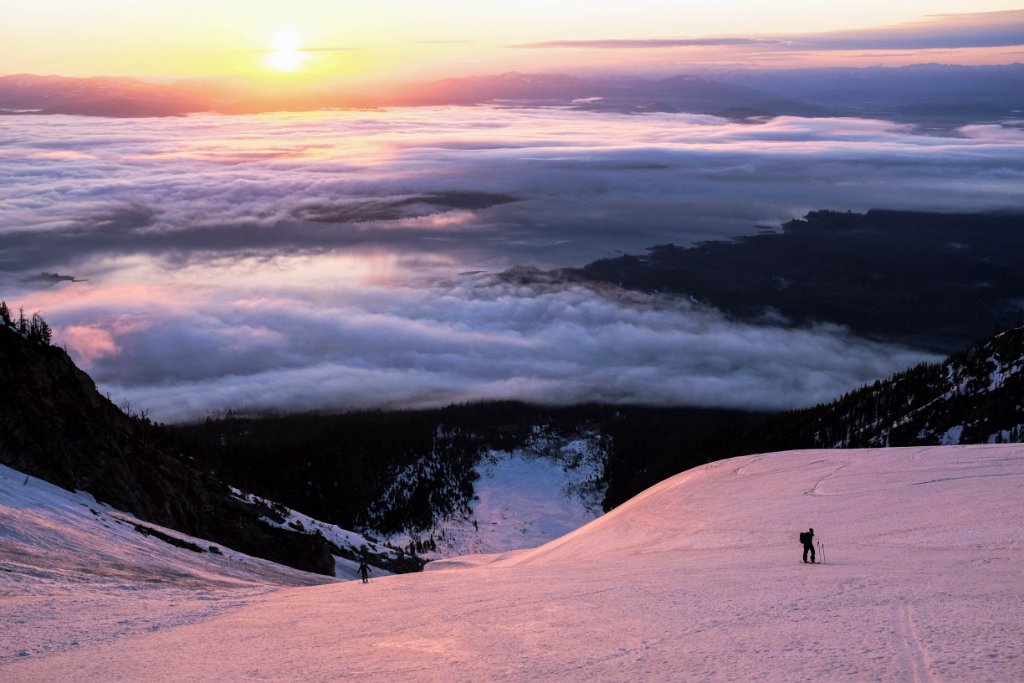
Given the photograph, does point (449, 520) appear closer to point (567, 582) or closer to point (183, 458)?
point (183, 458)

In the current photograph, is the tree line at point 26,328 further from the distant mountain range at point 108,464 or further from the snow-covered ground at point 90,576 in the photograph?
the snow-covered ground at point 90,576

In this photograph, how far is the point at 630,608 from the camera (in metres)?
20.6

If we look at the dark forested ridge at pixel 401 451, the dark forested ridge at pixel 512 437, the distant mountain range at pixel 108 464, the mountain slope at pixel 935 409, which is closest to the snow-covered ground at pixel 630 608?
the distant mountain range at pixel 108 464

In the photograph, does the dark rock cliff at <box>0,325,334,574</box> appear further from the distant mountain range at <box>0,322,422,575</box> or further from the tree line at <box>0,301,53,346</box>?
the tree line at <box>0,301,53,346</box>

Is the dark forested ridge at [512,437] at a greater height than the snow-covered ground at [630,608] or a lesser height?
lesser

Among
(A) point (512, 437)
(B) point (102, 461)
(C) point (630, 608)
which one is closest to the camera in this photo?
(C) point (630, 608)

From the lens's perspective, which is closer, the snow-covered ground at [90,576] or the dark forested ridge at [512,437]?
the snow-covered ground at [90,576]

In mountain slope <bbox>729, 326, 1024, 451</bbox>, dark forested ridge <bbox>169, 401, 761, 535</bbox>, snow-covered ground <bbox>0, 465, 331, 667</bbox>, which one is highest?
snow-covered ground <bbox>0, 465, 331, 667</bbox>

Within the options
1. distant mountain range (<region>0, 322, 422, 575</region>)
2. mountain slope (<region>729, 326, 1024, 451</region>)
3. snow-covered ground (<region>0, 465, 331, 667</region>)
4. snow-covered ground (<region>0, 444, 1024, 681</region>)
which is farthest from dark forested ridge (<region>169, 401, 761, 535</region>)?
snow-covered ground (<region>0, 444, 1024, 681</region>)

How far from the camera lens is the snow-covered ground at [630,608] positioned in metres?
15.7

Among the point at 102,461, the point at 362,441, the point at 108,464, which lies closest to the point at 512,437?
the point at 362,441

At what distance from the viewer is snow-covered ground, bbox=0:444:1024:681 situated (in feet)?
51.6

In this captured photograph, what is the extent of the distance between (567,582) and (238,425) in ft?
497

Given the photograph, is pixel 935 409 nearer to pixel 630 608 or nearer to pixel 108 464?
pixel 108 464
